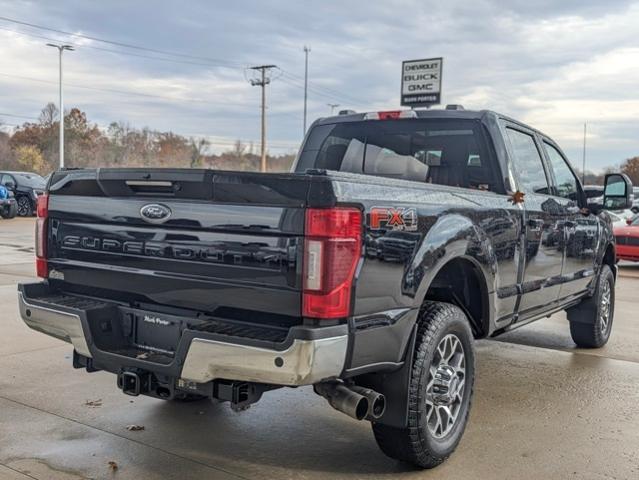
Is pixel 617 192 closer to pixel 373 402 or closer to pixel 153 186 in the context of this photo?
pixel 373 402

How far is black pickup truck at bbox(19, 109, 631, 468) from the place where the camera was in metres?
2.98

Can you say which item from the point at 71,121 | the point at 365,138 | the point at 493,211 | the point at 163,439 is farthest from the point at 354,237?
the point at 71,121

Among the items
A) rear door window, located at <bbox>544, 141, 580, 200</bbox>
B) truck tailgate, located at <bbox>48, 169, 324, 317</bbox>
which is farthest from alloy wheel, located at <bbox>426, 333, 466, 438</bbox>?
rear door window, located at <bbox>544, 141, 580, 200</bbox>

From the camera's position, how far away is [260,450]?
13.2ft

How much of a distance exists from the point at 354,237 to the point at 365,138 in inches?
96.3

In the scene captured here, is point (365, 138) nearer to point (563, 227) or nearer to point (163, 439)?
point (563, 227)

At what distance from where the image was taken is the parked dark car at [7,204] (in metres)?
23.7

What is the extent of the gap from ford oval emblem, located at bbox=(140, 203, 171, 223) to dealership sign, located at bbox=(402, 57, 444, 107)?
28.0 m

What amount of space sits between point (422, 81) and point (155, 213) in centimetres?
2905

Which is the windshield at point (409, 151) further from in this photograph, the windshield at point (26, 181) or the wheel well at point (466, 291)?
the windshield at point (26, 181)

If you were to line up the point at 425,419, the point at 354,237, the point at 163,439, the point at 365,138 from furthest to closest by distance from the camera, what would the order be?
the point at 365,138, the point at 163,439, the point at 425,419, the point at 354,237

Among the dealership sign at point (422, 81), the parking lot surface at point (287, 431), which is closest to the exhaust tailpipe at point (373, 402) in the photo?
the parking lot surface at point (287, 431)

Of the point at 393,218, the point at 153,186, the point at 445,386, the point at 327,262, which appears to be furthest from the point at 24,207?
the point at 327,262

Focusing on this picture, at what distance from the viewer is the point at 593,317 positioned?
6645 mm
